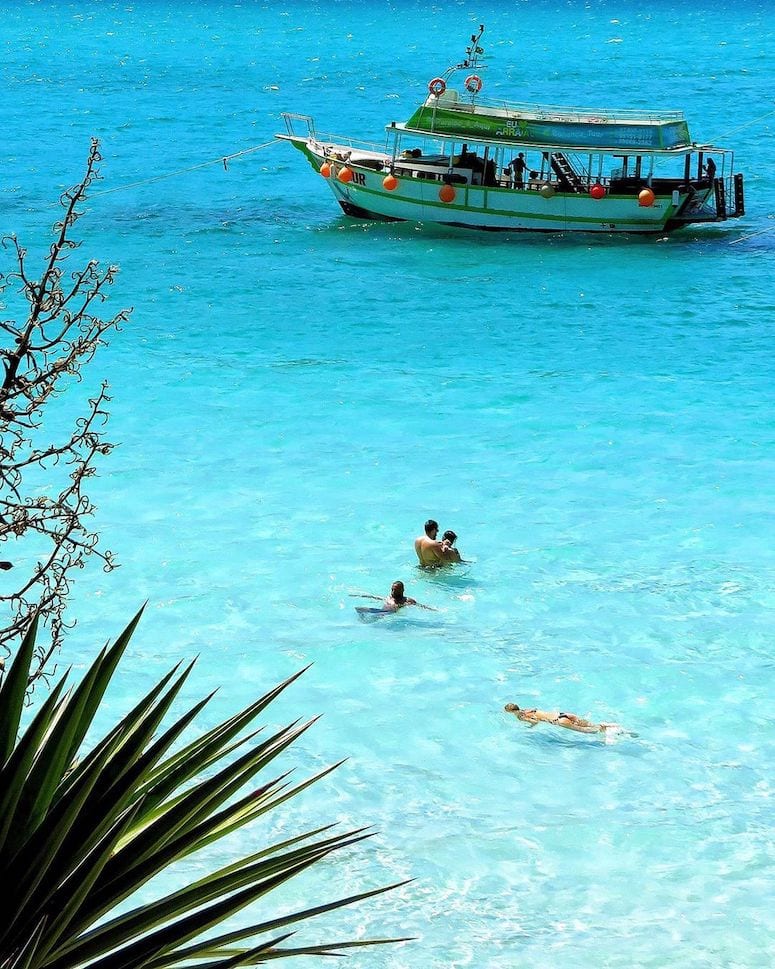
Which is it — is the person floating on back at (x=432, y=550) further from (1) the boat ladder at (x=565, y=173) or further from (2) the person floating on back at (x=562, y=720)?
(1) the boat ladder at (x=565, y=173)

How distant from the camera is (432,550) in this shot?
15516 millimetres

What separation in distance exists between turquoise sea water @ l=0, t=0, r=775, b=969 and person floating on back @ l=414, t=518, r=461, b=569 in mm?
311

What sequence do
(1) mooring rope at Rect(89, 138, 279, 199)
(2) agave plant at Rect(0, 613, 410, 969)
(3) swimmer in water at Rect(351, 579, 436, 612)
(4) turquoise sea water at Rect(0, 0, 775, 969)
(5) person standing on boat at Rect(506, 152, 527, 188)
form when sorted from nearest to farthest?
(2) agave plant at Rect(0, 613, 410, 969) → (4) turquoise sea water at Rect(0, 0, 775, 969) → (3) swimmer in water at Rect(351, 579, 436, 612) → (5) person standing on boat at Rect(506, 152, 527, 188) → (1) mooring rope at Rect(89, 138, 279, 199)

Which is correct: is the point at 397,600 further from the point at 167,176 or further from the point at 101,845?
the point at 167,176

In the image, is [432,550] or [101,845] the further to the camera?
[432,550]

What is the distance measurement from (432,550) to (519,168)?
20.1 m

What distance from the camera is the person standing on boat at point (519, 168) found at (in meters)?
33.0

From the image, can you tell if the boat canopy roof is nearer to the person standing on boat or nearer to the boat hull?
the person standing on boat

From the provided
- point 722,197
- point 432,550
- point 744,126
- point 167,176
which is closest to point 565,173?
point 722,197

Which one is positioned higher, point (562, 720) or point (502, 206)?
point (502, 206)

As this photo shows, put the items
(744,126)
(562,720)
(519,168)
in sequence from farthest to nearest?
1. (744,126)
2. (519,168)
3. (562,720)

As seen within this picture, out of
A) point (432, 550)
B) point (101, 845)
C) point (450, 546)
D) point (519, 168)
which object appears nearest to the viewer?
point (101, 845)

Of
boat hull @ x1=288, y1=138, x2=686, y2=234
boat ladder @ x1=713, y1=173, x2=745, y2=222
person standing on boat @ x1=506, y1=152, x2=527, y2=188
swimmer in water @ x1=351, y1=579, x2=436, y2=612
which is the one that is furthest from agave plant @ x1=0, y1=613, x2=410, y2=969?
boat ladder @ x1=713, y1=173, x2=745, y2=222

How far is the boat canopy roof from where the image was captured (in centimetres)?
3167
